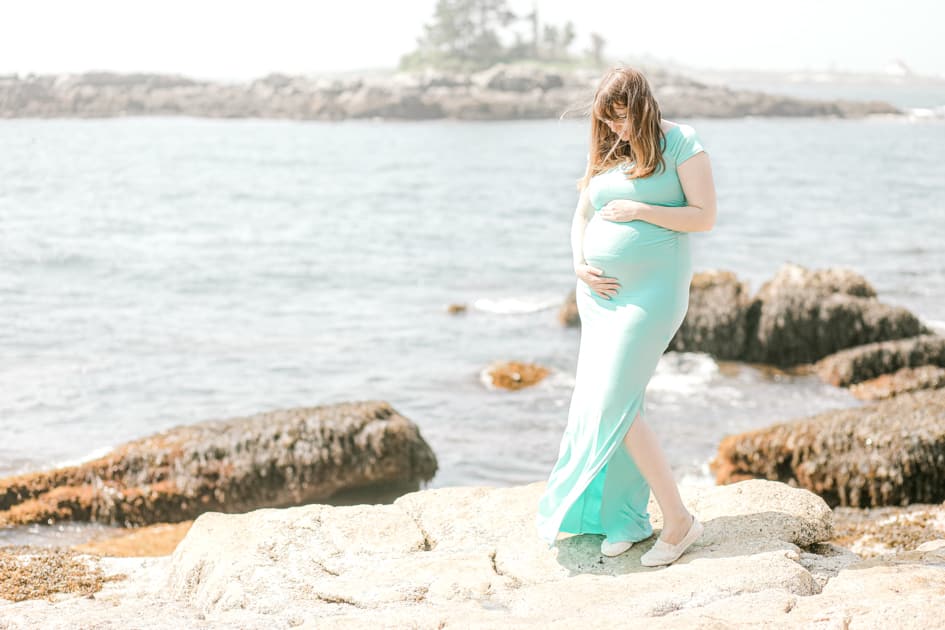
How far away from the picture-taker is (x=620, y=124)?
512 centimetres

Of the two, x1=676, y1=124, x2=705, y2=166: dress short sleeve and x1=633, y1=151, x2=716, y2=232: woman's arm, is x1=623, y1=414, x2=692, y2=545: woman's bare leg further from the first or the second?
x1=676, y1=124, x2=705, y2=166: dress short sleeve

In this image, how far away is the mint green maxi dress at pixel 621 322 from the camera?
5227mm

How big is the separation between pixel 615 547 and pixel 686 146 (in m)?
2.20

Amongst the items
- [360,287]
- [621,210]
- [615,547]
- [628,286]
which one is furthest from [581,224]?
[360,287]

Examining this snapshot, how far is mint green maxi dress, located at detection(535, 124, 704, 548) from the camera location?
5.23 metres

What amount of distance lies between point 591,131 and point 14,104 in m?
92.8

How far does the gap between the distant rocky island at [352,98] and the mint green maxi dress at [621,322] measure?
292 feet

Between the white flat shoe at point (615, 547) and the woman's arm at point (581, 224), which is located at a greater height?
the woman's arm at point (581, 224)

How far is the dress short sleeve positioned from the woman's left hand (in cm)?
31

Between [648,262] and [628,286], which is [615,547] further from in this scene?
[648,262]

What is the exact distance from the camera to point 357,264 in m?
25.3

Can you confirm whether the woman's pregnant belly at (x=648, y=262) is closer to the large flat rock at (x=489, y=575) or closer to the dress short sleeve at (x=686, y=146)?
the dress short sleeve at (x=686, y=146)

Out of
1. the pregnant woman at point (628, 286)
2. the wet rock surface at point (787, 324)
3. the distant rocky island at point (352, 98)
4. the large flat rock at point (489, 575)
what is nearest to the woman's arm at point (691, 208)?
the pregnant woman at point (628, 286)

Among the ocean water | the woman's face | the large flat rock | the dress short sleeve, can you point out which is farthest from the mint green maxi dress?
the ocean water
